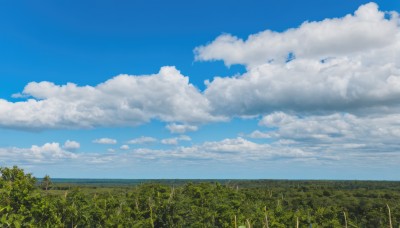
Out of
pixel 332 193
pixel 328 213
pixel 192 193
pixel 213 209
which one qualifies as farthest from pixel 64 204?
pixel 332 193

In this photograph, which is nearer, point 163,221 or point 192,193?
point 163,221

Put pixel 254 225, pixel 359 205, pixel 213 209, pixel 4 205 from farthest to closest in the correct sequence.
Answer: pixel 359 205
pixel 213 209
pixel 254 225
pixel 4 205

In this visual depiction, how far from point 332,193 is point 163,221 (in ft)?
265

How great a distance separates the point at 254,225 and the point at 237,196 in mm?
12677

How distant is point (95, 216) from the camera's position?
30.3 meters

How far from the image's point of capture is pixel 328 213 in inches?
1692

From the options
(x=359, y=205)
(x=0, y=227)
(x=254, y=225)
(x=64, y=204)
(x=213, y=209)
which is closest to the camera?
(x=0, y=227)

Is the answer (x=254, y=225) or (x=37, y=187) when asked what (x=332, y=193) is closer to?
(x=254, y=225)

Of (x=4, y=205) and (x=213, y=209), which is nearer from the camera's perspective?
(x=4, y=205)

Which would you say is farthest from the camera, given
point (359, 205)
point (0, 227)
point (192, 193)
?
point (359, 205)

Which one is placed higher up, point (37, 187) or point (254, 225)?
point (37, 187)

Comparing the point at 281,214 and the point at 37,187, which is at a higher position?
the point at 37,187

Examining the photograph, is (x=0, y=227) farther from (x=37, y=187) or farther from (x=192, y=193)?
(x=192, y=193)

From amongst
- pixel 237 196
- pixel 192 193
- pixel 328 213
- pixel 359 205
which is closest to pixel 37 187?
pixel 192 193
